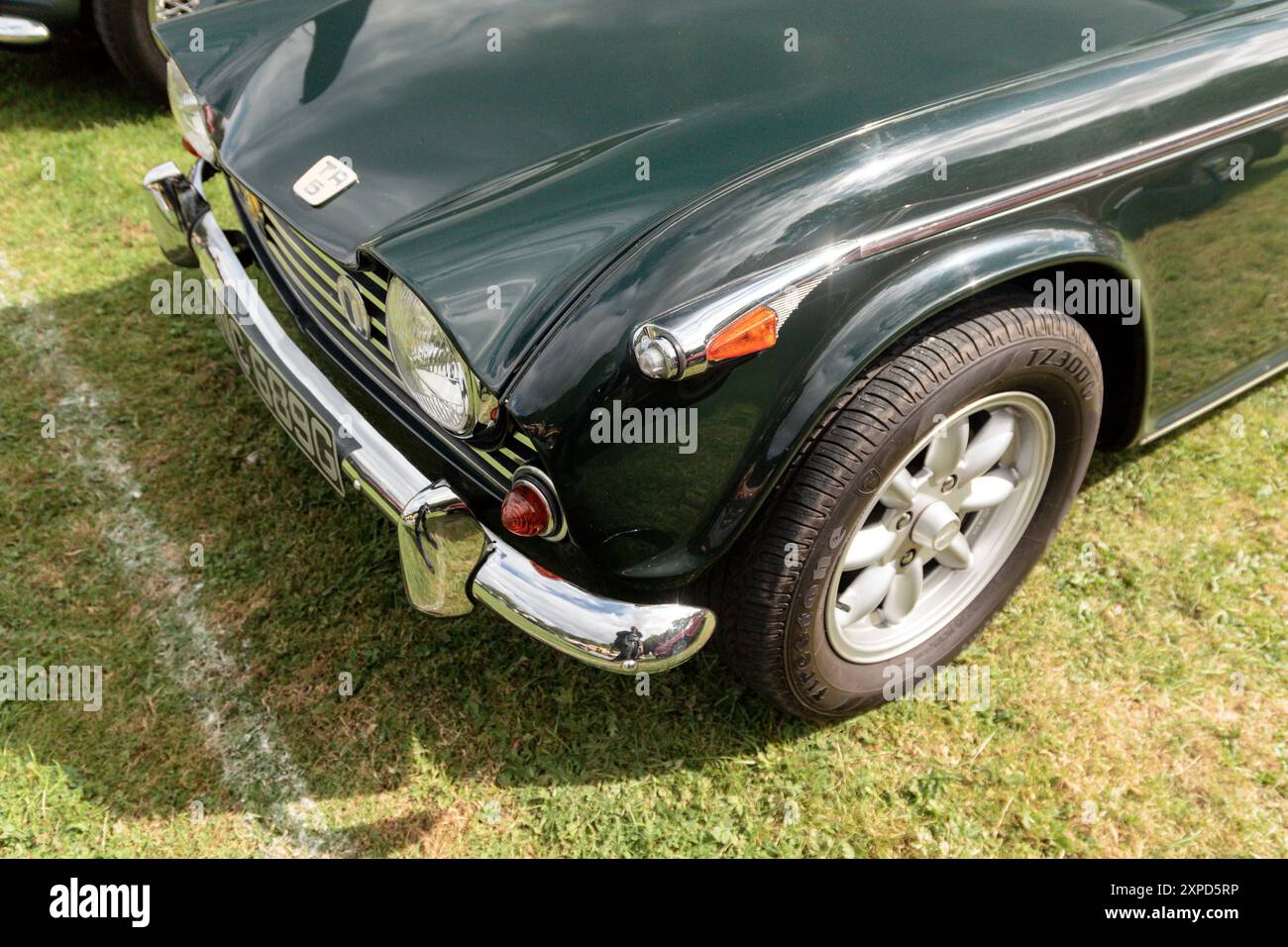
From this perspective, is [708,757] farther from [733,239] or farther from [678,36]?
[678,36]

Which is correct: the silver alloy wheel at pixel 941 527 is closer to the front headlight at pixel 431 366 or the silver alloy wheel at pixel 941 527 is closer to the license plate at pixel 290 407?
the front headlight at pixel 431 366

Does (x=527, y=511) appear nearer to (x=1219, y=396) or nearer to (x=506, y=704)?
(x=506, y=704)

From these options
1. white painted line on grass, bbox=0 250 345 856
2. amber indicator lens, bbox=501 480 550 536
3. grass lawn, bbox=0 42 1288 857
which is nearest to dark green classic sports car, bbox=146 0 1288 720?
amber indicator lens, bbox=501 480 550 536

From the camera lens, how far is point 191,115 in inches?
96.8

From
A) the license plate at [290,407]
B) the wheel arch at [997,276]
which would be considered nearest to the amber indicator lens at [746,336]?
the wheel arch at [997,276]

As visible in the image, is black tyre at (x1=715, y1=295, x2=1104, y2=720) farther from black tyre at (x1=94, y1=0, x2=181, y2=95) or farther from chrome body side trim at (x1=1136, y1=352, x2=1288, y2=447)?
black tyre at (x1=94, y1=0, x2=181, y2=95)

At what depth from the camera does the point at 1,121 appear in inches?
170

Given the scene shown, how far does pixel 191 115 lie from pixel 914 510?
1939 millimetres

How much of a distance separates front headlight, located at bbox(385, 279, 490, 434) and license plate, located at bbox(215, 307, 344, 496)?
0.86 ft

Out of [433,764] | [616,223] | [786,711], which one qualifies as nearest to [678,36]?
[616,223]

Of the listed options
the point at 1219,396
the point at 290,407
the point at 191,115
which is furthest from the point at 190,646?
the point at 1219,396

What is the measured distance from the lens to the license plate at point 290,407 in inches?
80.5
